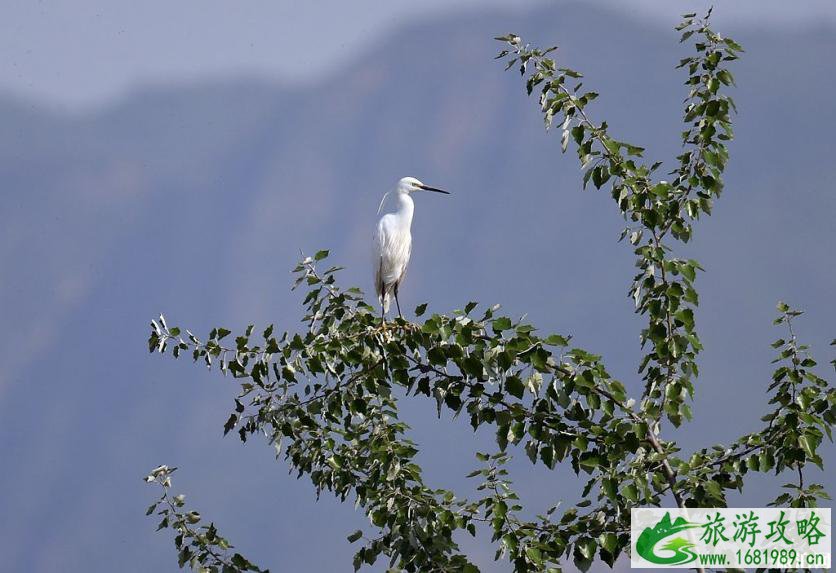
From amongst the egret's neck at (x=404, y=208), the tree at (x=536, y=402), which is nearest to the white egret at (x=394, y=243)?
the egret's neck at (x=404, y=208)

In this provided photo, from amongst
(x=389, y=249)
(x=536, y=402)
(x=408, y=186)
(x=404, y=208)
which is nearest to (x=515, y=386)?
(x=536, y=402)

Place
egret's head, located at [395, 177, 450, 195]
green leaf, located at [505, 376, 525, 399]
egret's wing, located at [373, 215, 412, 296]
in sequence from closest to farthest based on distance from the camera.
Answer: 1. green leaf, located at [505, 376, 525, 399]
2. egret's wing, located at [373, 215, 412, 296]
3. egret's head, located at [395, 177, 450, 195]

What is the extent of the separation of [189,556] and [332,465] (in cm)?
59

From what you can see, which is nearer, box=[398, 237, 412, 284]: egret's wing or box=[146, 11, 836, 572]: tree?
box=[146, 11, 836, 572]: tree

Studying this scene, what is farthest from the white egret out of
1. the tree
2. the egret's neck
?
the tree

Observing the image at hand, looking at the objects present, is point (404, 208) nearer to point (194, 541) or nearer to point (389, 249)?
point (389, 249)

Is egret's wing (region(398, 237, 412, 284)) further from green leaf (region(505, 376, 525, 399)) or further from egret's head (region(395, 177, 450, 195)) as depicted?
green leaf (region(505, 376, 525, 399))

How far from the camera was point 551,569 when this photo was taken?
3438mm

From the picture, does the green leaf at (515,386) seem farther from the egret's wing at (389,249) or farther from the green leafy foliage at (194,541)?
the egret's wing at (389,249)

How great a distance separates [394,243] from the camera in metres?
6.32

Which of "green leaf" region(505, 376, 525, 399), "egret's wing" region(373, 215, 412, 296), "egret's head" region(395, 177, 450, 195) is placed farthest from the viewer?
"egret's head" region(395, 177, 450, 195)

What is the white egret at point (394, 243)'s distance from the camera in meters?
6.32

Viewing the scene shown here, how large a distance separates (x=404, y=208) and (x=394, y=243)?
0.22 metres

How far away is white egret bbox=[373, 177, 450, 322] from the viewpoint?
632cm
